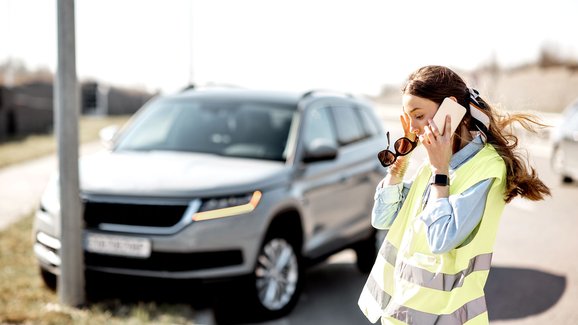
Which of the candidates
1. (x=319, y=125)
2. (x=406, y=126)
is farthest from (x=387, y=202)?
(x=319, y=125)

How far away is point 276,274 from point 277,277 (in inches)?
1.1

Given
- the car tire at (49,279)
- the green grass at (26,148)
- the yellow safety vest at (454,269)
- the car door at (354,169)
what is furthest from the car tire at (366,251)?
the green grass at (26,148)

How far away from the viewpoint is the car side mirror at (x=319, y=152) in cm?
650

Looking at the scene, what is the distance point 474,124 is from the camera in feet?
9.42

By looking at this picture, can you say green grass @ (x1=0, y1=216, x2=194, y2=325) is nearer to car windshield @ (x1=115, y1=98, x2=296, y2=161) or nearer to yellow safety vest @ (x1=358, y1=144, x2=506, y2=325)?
car windshield @ (x1=115, y1=98, x2=296, y2=161)

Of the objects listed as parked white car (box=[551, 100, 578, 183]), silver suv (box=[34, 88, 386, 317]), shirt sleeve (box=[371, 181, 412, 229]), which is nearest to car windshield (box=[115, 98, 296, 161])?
silver suv (box=[34, 88, 386, 317])

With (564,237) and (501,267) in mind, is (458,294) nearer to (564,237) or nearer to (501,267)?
(501,267)

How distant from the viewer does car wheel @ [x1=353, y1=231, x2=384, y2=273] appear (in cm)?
774

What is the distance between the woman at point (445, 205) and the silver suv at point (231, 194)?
284 centimetres

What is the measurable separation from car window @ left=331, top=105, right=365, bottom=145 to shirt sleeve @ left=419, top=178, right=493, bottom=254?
477 cm

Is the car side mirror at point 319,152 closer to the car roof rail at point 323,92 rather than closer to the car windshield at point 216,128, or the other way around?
the car windshield at point 216,128

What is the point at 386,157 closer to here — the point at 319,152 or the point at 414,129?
the point at 414,129

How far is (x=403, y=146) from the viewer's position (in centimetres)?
295

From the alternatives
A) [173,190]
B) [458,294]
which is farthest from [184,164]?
[458,294]
